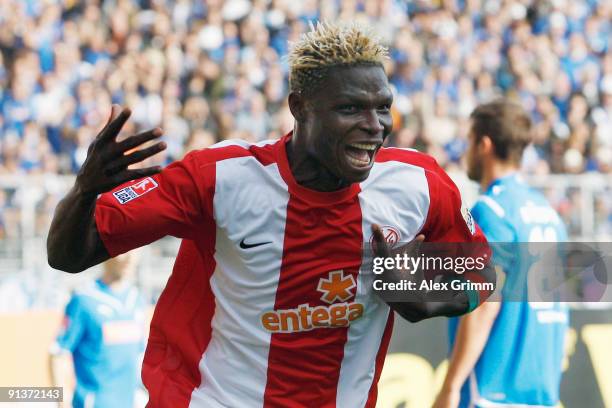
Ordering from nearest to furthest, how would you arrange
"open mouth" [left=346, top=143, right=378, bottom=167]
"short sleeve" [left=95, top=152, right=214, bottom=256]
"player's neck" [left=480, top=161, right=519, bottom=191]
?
1. "short sleeve" [left=95, top=152, right=214, bottom=256]
2. "open mouth" [left=346, top=143, right=378, bottom=167]
3. "player's neck" [left=480, top=161, right=519, bottom=191]

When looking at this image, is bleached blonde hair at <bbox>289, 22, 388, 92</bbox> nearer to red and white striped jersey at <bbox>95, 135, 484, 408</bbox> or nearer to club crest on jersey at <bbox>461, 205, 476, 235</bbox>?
red and white striped jersey at <bbox>95, 135, 484, 408</bbox>

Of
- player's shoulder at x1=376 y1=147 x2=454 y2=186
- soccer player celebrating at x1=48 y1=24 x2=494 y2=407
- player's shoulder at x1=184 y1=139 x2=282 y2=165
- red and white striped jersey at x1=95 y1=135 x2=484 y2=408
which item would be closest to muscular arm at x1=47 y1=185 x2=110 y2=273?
soccer player celebrating at x1=48 y1=24 x2=494 y2=407

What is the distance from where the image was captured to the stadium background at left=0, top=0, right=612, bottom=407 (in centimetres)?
1209

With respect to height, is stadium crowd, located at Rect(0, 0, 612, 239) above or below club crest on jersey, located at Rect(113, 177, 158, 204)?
above

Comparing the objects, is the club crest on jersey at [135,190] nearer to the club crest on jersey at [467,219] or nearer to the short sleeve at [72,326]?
the club crest on jersey at [467,219]

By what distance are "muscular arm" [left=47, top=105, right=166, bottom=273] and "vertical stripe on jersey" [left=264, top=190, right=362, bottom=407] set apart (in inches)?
27.2

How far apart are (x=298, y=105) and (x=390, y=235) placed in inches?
25.0

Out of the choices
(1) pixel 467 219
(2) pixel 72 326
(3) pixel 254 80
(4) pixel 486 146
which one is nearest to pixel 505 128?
(4) pixel 486 146

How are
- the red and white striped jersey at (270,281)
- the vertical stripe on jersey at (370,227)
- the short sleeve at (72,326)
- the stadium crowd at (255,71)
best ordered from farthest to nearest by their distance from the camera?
the stadium crowd at (255,71) < the short sleeve at (72,326) < the vertical stripe on jersey at (370,227) < the red and white striped jersey at (270,281)

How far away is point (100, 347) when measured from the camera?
7.08m

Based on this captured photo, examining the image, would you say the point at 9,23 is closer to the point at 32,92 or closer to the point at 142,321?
the point at 32,92

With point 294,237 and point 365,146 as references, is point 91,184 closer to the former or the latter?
point 294,237

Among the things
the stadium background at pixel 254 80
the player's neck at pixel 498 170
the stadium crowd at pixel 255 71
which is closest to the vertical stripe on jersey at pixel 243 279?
the player's neck at pixel 498 170

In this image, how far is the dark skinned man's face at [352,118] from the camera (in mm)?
3814
